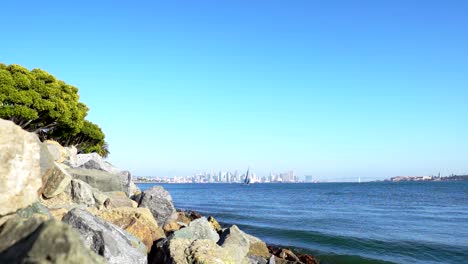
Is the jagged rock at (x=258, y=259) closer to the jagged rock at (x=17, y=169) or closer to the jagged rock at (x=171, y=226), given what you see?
the jagged rock at (x=171, y=226)

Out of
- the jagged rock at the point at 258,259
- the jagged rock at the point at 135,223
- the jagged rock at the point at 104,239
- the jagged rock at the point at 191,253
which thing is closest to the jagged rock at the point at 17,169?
the jagged rock at the point at 104,239

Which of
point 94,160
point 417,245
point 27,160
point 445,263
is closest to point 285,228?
point 417,245

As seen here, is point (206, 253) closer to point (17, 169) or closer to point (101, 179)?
point (17, 169)

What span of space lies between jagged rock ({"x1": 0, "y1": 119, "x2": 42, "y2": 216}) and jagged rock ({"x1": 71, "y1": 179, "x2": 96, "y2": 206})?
8.19 m

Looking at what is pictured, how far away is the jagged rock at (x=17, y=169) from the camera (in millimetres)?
6059

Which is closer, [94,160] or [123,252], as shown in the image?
[123,252]

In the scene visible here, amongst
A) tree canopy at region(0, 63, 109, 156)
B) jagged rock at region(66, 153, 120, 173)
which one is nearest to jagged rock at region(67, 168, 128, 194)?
jagged rock at region(66, 153, 120, 173)

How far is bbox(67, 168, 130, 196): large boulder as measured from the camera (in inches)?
725

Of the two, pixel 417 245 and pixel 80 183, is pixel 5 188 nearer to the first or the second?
pixel 80 183

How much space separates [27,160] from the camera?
20.9 feet

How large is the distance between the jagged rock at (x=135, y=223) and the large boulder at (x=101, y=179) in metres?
5.97

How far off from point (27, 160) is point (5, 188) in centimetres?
52

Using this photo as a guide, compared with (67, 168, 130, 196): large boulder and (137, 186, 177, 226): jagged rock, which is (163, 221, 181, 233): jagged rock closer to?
(137, 186, 177, 226): jagged rock

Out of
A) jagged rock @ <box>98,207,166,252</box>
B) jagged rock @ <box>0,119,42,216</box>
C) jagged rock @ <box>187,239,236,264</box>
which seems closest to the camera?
jagged rock @ <box>0,119,42,216</box>
